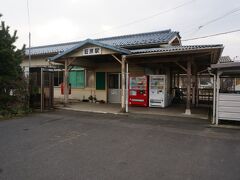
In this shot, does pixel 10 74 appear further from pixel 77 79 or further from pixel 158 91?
pixel 158 91

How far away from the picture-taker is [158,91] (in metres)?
11.6

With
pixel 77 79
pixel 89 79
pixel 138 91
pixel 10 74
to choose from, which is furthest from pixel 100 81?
pixel 10 74

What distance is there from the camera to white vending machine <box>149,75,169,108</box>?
11430 millimetres

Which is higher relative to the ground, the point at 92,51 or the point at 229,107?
the point at 92,51

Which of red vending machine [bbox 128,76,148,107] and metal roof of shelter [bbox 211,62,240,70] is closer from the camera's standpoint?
metal roof of shelter [bbox 211,62,240,70]

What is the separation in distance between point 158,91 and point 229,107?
457 cm

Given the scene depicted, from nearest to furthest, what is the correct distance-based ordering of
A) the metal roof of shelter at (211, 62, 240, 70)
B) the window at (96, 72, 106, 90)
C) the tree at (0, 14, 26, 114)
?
the metal roof of shelter at (211, 62, 240, 70), the tree at (0, 14, 26, 114), the window at (96, 72, 106, 90)

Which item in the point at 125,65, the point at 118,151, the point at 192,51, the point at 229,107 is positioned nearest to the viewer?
the point at 118,151

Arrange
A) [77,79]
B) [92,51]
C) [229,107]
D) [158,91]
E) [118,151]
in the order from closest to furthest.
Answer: [118,151] → [229,107] → [92,51] → [158,91] → [77,79]

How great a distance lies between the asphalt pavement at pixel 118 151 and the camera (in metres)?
3.52

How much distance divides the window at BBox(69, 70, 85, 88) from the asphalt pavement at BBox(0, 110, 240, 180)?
24.6 ft

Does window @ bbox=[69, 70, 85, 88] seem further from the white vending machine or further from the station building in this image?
the white vending machine

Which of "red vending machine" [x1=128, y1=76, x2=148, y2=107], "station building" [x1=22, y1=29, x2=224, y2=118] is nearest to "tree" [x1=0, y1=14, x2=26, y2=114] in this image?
"station building" [x1=22, y1=29, x2=224, y2=118]

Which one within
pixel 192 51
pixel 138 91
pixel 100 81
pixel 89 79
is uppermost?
pixel 192 51
